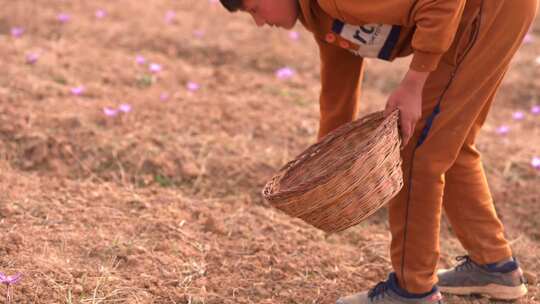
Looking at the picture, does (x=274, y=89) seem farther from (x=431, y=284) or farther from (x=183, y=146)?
(x=431, y=284)

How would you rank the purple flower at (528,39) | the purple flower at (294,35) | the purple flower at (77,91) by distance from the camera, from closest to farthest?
1. the purple flower at (77,91)
2. the purple flower at (294,35)
3. the purple flower at (528,39)

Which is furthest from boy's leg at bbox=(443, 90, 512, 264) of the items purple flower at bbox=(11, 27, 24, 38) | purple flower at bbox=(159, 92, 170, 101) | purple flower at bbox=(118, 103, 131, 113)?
purple flower at bbox=(11, 27, 24, 38)

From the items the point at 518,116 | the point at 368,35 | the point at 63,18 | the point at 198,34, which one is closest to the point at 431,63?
the point at 368,35

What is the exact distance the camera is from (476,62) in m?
2.29

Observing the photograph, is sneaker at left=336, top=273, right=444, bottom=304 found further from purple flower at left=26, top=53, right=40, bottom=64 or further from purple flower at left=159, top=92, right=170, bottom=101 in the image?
purple flower at left=26, top=53, right=40, bottom=64

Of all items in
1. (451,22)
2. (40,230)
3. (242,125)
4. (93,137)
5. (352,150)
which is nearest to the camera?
(451,22)

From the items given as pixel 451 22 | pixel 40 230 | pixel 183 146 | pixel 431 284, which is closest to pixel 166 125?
pixel 183 146

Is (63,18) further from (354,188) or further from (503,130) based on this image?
(354,188)

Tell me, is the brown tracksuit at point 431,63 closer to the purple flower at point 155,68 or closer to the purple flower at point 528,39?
the purple flower at point 155,68

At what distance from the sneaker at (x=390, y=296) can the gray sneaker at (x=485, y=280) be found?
186 millimetres

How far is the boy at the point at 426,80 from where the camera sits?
217 centimetres

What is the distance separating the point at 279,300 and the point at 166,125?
4.94 ft

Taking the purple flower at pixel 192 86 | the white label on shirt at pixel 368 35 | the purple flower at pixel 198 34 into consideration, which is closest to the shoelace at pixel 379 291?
the white label on shirt at pixel 368 35

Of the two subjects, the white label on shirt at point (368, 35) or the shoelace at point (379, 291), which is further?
the shoelace at point (379, 291)
